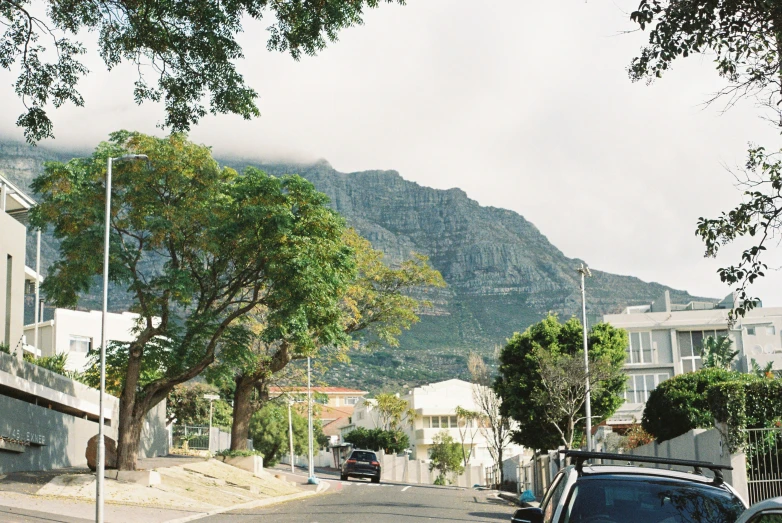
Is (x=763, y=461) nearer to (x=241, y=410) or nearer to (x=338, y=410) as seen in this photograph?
(x=241, y=410)

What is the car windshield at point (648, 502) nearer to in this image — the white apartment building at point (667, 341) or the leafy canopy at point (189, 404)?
the white apartment building at point (667, 341)

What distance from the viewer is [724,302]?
79188 millimetres

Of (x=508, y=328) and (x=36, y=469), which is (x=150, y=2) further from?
(x=508, y=328)

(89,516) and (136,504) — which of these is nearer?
(89,516)

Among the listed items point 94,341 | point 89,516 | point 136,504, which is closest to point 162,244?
point 136,504

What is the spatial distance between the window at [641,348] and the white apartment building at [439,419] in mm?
31328

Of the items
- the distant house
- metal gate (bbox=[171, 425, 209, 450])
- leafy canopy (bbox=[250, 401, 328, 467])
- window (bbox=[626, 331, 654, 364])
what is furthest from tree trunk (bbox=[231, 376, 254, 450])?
the distant house

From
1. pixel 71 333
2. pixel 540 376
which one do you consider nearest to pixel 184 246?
pixel 540 376


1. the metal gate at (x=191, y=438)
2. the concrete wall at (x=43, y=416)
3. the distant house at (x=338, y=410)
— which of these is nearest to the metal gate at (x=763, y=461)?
the concrete wall at (x=43, y=416)

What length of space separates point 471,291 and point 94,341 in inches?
5271

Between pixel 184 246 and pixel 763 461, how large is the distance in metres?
18.7

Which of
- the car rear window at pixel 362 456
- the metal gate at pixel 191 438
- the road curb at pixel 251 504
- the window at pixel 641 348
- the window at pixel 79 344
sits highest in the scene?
the window at pixel 79 344

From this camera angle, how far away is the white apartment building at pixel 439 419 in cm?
10219

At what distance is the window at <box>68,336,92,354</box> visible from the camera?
67.9m
